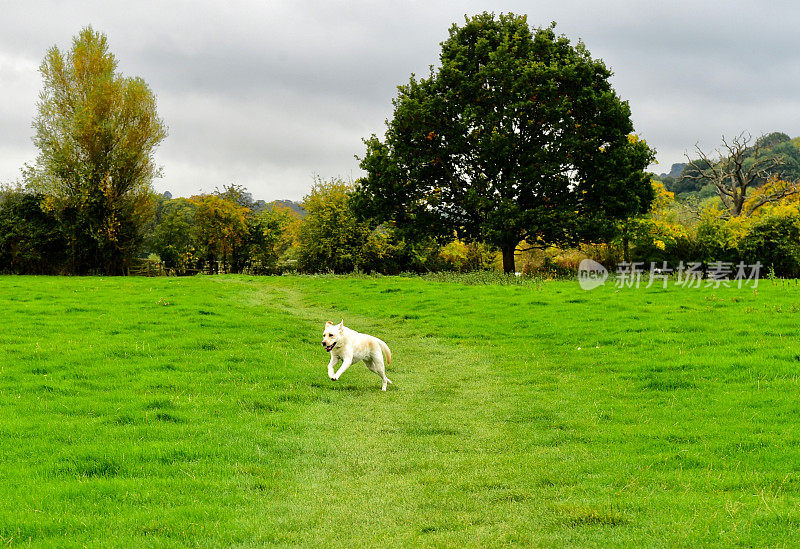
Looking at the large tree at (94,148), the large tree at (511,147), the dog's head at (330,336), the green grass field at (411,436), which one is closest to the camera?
the green grass field at (411,436)

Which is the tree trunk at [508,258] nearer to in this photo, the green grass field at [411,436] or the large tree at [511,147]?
the large tree at [511,147]

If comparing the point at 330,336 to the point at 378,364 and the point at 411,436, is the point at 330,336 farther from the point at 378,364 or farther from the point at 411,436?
the point at 411,436

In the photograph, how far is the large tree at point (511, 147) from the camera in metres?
36.4

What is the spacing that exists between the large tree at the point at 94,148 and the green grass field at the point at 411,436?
4583 cm

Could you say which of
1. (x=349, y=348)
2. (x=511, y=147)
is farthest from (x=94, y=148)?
(x=349, y=348)

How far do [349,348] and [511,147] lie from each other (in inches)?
1141

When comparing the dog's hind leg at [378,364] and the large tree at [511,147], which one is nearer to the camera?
the dog's hind leg at [378,364]

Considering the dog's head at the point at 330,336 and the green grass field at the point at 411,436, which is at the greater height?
the dog's head at the point at 330,336

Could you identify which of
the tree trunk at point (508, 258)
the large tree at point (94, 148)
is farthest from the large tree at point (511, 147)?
the large tree at point (94, 148)

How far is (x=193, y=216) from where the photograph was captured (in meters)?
70.7

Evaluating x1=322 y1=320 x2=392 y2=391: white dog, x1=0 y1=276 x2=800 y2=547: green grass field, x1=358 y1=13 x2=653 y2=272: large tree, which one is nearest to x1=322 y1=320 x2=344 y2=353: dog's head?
x1=322 y1=320 x2=392 y2=391: white dog

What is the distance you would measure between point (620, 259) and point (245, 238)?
47986 mm

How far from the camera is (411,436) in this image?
29.2ft

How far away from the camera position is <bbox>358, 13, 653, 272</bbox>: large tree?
1432 inches
